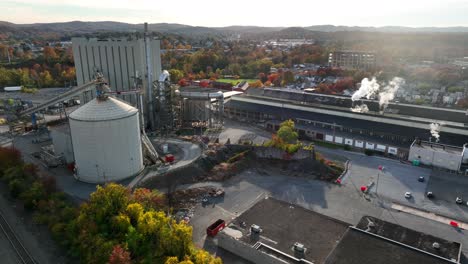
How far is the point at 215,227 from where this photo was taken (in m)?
27.1

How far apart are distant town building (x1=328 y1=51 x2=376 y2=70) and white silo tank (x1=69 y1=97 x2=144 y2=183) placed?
292 feet

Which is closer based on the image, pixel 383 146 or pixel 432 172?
pixel 432 172

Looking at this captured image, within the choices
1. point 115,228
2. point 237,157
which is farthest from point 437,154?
point 115,228

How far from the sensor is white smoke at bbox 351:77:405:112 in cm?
5875

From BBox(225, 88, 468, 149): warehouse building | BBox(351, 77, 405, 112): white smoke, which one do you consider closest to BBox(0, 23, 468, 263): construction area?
BBox(225, 88, 468, 149): warehouse building

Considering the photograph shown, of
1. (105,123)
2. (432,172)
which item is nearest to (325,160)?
(432,172)

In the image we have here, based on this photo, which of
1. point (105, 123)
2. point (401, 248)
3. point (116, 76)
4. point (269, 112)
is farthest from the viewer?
point (269, 112)

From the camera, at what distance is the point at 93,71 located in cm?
4844

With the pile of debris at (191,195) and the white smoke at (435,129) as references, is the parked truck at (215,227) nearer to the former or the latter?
the pile of debris at (191,195)

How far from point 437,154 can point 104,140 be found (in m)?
38.0

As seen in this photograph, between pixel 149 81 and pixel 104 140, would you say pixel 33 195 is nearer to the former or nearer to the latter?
pixel 104 140

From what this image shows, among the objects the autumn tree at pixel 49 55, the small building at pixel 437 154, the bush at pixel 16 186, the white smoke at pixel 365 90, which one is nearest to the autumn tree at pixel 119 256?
the bush at pixel 16 186

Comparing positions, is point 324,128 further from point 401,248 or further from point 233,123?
point 401,248

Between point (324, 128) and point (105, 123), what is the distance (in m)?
32.3
